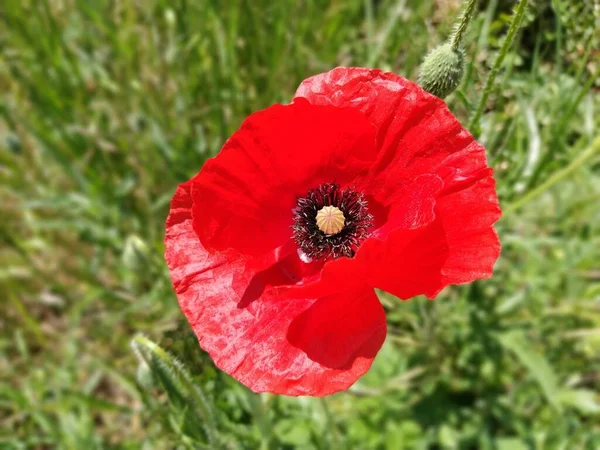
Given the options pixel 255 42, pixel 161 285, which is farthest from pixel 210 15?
pixel 161 285

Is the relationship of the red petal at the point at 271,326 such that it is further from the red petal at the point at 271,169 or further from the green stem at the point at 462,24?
the green stem at the point at 462,24

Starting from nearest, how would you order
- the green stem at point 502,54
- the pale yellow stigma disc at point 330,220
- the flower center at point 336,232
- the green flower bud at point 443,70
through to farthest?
the green stem at point 502,54, the green flower bud at point 443,70, the pale yellow stigma disc at point 330,220, the flower center at point 336,232

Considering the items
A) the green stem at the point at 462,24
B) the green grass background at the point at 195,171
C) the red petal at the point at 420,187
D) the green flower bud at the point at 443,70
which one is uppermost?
the green stem at the point at 462,24

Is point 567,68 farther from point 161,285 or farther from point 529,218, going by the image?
point 161,285

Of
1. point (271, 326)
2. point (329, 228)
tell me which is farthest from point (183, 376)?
point (329, 228)

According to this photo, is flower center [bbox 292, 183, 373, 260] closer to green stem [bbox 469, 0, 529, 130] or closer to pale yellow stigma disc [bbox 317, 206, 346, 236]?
pale yellow stigma disc [bbox 317, 206, 346, 236]

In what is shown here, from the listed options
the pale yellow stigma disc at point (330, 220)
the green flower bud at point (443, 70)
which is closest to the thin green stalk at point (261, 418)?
the pale yellow stigma disc at point (330, 220)

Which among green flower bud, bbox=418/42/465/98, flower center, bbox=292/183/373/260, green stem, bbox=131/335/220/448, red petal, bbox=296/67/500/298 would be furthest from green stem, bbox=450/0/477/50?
green stem, bbox=131/335/220/448
